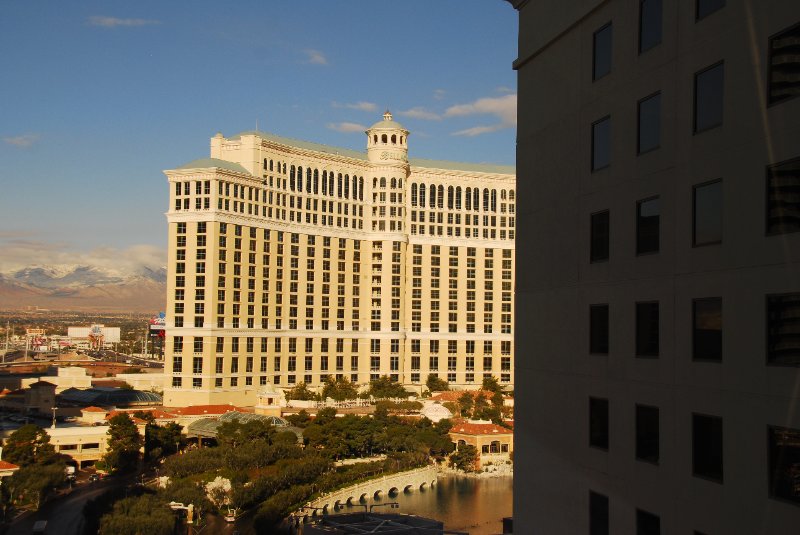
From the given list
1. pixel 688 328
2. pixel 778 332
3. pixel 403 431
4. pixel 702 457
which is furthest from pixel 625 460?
pixel 403 431

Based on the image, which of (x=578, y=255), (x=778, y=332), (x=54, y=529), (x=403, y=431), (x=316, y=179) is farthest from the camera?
(x=316, y=179)

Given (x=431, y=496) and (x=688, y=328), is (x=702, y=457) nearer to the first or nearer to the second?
(x=688, y=328)

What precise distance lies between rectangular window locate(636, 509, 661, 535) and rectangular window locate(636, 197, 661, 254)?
2951 mm

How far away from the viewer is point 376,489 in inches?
2714

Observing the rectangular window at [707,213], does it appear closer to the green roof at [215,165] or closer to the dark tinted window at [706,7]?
the dark tinted window at [706,7]

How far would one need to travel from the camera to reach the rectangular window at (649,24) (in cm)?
1010

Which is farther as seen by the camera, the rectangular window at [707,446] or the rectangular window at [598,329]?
the rectangular window at [598,329]

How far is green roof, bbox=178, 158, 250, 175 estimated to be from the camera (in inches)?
3676

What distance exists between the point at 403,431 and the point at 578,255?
70.2 meters

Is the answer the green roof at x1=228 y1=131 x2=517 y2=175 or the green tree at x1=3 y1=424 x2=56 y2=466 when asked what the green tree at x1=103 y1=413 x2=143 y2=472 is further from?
the green roof at x1=228 y1=131 x2=517 y2=175

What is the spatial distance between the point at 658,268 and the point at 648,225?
562mm

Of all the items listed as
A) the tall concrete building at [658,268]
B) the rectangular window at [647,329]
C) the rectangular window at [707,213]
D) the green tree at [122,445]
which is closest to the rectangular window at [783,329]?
the tall concrete building at [658,268]

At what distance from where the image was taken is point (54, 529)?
4997 cm

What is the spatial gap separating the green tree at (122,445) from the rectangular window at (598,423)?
63.2 metres
